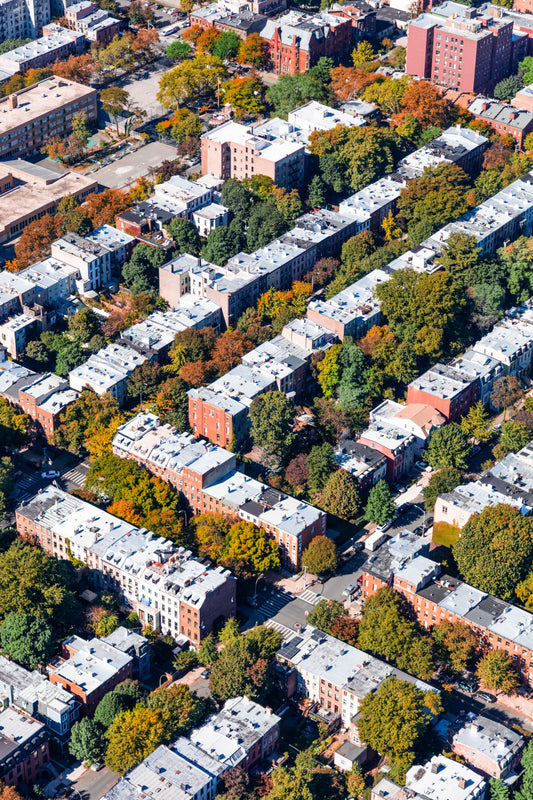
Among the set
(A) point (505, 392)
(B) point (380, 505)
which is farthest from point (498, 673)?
(A) point (505, 392)

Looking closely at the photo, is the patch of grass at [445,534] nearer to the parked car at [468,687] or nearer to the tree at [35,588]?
the parked car at [468,687]

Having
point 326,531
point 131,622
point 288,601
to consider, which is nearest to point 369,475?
point 326,531

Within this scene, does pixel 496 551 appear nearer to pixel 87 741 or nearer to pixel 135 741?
pixel 135 741

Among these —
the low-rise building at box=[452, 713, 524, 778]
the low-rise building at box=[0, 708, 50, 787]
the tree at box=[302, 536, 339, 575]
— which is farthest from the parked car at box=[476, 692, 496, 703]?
the low-rise building at box=[0, 708, 50, 787]

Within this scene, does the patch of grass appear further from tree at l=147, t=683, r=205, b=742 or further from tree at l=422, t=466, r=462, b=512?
tree at l=147, t=683, r=205, b=742

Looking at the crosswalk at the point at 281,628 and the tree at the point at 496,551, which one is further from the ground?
the tree at the point at 496,551

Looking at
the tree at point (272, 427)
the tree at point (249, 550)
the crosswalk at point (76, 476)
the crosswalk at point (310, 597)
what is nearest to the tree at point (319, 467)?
the tree at point (272, 427)

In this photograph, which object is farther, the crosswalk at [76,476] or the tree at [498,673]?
the crosswalk at [76,476]

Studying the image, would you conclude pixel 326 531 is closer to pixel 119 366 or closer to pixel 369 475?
pixel 369 475
